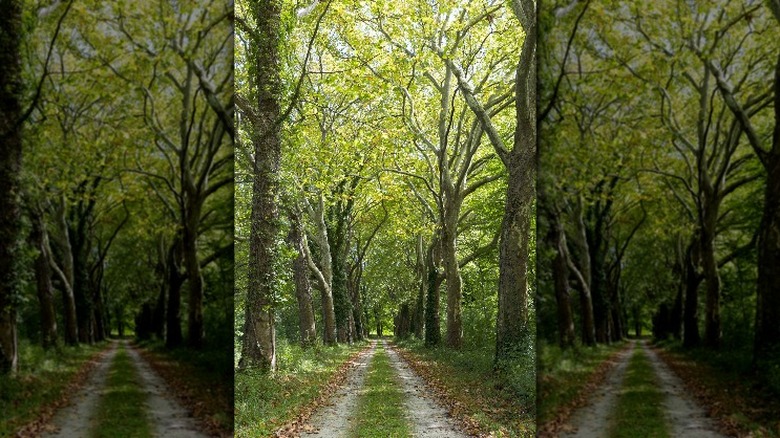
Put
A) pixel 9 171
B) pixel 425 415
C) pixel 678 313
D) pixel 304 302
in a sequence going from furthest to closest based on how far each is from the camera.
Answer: pixel 304 302, pixel 425 415, pixel 9 171, pixel 678 313

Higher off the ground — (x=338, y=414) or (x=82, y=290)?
(x=82, y=290)

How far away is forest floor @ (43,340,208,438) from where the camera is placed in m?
3.14

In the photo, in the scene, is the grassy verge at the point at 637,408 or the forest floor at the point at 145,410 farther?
the forest floor at the point at 145,410

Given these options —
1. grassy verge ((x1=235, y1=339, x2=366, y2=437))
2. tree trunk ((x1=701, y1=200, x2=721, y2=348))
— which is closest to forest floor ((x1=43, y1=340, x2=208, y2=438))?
tree trunk ((x1=701, y1=200, x2=721, y2=348))

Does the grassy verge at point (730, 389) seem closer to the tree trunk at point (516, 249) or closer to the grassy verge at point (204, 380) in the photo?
the grassy verge at point (204, 380)

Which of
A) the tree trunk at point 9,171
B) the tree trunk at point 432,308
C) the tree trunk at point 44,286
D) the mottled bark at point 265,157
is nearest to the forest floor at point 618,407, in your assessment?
the tree trunk at point 44,286

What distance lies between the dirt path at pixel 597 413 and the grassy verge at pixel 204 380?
1.83 metres

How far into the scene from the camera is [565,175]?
9.38 feet

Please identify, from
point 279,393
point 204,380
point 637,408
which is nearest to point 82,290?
point 204,380

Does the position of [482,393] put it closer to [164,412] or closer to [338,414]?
[338,414]

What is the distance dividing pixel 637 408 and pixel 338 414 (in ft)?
29.5

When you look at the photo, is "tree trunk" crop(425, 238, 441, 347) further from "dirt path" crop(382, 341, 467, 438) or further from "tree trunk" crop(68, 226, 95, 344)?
"tree trunk" crop(68, 226, 95, 344)

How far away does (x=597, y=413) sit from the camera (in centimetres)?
281

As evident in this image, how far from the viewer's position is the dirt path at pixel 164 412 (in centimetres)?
326
